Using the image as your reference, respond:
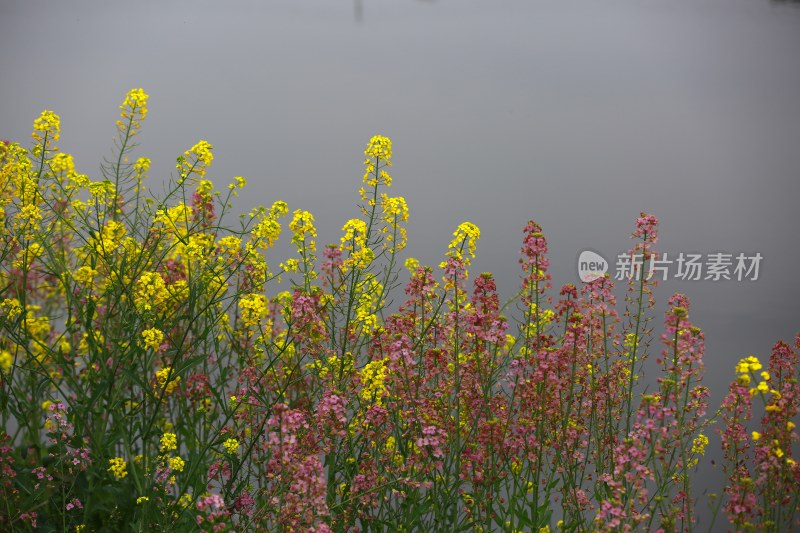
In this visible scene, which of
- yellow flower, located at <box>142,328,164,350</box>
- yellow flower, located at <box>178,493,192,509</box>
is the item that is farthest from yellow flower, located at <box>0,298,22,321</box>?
yellow flower, located at <box>178,493,192,509</box>

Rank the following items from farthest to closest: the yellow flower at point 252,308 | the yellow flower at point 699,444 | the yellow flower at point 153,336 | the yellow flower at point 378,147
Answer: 1. the yellow flower at point 699,444
2. the yellow flower at point 378,147
3. the yellow flower at point 252,308
4. the yellow flower at point 153,336

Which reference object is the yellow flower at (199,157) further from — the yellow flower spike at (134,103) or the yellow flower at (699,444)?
the yellow flower at (699,444)

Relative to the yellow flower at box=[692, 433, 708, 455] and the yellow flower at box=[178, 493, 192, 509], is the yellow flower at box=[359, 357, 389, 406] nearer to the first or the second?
the yellow flower at box=[178, 493, 192, 509]

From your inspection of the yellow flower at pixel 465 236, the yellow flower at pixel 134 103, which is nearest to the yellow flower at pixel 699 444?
the yellow flower at pixel 465 236

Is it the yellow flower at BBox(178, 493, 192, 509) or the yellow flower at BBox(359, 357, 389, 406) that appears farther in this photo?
the yellow flower at BBox(178, 493, 192, 509)

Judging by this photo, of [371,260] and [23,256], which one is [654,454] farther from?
[23,256]

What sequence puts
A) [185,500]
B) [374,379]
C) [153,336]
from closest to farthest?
[153,336], [374,379], [185,500]

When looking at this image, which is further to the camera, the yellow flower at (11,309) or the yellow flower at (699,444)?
the yellow flower at (699,444)

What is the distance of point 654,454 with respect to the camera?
5.80 ft

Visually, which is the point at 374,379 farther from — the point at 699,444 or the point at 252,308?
the point at 699,444

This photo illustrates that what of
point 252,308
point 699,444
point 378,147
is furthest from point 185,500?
point 699,444

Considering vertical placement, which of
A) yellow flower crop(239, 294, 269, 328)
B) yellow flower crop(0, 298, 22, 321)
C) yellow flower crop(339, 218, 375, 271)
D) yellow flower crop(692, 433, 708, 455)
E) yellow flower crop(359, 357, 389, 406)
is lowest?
yellow flower crop(692, 433, 708, 455)

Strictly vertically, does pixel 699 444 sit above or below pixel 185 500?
above

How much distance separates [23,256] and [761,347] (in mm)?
2337
